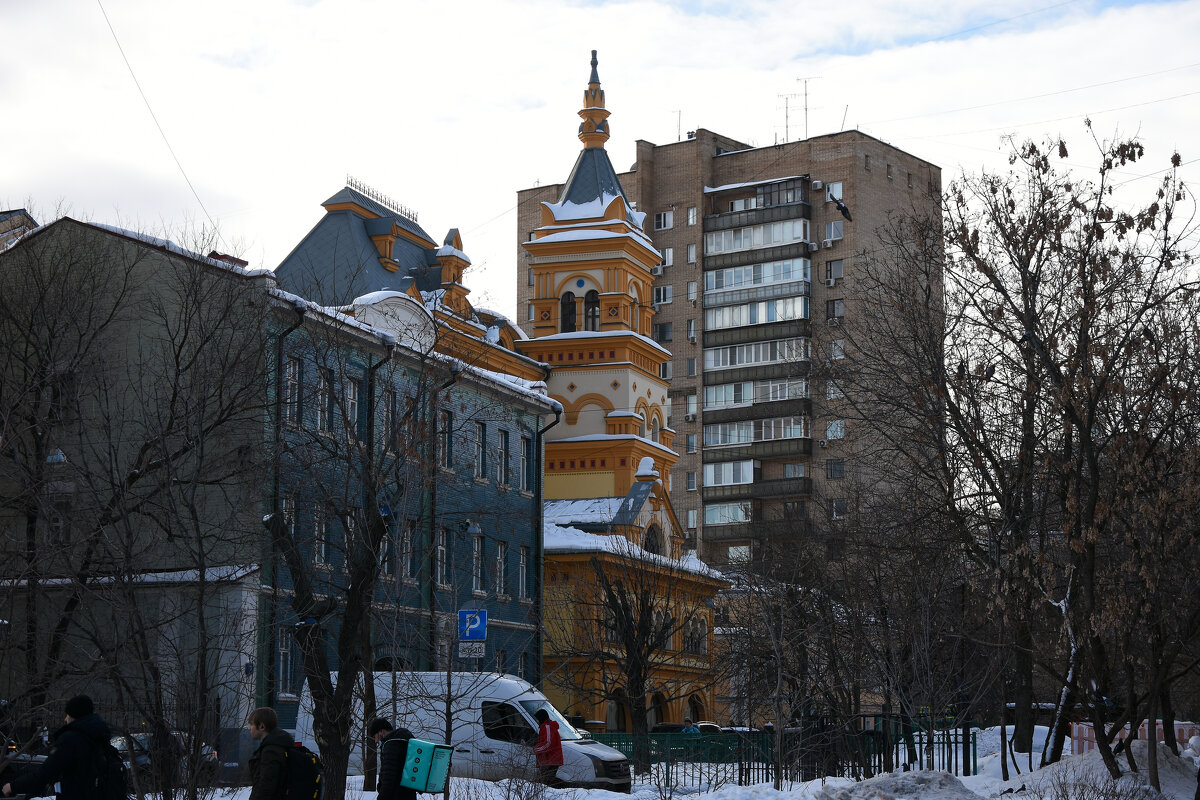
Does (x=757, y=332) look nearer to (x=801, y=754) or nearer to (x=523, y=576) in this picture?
(x=523, y=576)

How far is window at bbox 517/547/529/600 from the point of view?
41.8 m

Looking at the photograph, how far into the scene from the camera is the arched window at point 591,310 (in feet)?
182

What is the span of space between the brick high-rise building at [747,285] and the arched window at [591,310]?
79.7 ft

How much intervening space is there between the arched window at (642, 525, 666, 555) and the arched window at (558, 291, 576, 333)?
8.31m

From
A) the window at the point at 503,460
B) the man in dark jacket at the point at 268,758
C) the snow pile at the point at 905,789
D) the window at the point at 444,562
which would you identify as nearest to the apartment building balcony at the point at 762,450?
the window at the point at 503,460

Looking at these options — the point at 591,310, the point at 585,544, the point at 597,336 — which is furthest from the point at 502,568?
the point at 591,310

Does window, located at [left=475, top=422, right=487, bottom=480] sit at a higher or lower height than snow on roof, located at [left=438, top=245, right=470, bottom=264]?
lower

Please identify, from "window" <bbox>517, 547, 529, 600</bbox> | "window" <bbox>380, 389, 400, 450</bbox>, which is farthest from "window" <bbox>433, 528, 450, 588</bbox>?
"window" <bbox>380, 389, 400, 450</bbox>

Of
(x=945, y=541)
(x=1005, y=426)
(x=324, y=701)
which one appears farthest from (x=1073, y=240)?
(x=324, y=701)

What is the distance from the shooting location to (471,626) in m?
20.7

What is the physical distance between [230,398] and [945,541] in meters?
12.8

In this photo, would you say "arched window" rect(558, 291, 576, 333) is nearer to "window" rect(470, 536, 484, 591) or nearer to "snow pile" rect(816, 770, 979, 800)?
"window" rect(470, 536, 484, 591)

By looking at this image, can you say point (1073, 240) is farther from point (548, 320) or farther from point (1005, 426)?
point (548, 320)

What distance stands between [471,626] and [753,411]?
62.8 metres
